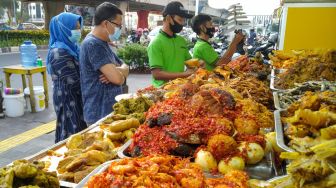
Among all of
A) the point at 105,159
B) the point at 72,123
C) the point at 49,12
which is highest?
the point at 49,12

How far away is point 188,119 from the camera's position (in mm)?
2084

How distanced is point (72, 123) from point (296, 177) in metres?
3.25

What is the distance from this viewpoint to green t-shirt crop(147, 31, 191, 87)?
4434 millimetres

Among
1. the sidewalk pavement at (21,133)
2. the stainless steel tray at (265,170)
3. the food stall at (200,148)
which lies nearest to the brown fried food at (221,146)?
the food stall at (200,148)

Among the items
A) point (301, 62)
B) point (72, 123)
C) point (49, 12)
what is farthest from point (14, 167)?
point (49, 12)

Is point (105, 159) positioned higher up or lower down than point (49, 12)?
lower down

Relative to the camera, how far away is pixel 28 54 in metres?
7.43

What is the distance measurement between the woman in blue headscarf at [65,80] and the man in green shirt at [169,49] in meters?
1.09

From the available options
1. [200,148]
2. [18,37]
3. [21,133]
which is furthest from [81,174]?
[18,37]

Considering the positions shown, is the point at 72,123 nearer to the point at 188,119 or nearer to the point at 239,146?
the point at 188,119

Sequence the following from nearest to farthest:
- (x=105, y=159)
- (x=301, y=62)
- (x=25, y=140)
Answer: (x=105, y=159) → (x=301, y=62) → (x=25, y=140)

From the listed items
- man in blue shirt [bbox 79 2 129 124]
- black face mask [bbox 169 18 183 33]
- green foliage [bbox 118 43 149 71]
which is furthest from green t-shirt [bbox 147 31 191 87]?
green foliage [bbox 118 43 149 71]

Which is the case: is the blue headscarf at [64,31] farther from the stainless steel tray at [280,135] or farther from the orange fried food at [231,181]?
the orange fried food at [231,181]

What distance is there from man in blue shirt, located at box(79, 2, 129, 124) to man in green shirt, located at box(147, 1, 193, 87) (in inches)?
34.4
